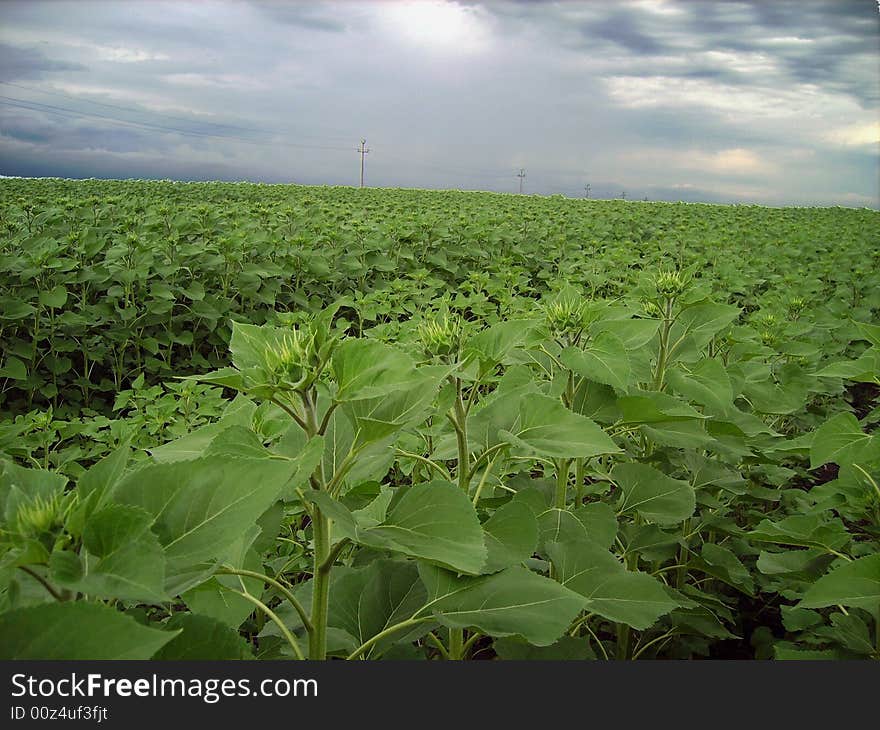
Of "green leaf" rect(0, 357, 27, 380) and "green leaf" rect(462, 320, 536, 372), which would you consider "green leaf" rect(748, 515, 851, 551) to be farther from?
"green leaf" rect(0, 357, 27, 380)

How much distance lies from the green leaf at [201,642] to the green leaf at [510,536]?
424 mm

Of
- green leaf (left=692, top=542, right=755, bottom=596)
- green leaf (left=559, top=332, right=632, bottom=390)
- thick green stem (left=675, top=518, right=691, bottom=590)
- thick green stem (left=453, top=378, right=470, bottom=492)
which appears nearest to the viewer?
thick green stem (left=453, top=378, right=470, bottom=492)

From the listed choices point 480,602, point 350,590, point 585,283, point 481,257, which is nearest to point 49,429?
point 350,590

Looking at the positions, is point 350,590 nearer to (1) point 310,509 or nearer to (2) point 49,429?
(1) point 310,509

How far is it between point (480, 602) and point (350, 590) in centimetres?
29

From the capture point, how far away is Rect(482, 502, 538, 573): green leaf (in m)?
1.16

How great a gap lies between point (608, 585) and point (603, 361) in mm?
461

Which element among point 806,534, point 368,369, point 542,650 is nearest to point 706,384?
point 806,534

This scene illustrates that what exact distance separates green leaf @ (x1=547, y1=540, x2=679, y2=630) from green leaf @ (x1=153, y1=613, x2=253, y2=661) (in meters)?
0.68

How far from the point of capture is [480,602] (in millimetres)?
1091

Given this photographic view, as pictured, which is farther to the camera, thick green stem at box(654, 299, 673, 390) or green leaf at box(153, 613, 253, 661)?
thick green stem at box(654, 299, 673, 390)

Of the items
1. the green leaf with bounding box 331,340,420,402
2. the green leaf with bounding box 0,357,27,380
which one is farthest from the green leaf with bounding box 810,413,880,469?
the green leaf with bounding box 0,357,27,380

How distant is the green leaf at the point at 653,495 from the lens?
176cm

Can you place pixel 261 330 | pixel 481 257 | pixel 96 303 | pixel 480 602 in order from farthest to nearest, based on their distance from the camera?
1. pixel 481 257
2. pixel 96 303
3. pixel 261 330
4. pixel 480 602
